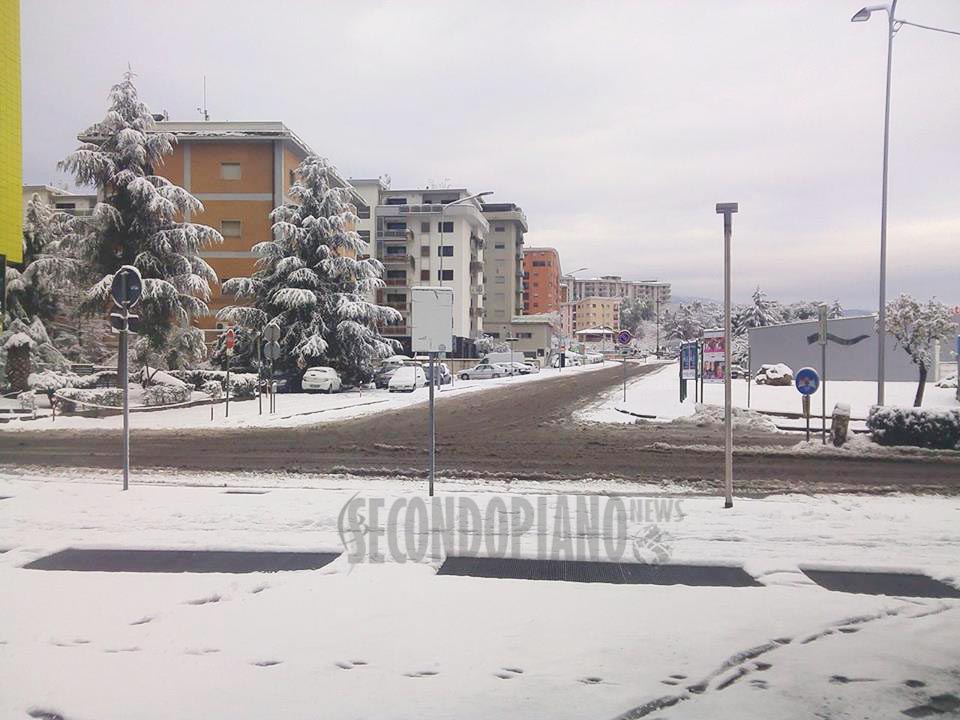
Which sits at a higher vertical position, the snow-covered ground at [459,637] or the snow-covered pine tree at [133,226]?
the snow-covered pine tree at [133,226]

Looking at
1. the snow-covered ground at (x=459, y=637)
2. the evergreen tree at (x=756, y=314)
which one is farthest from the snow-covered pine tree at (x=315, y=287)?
the evergreen tree at (x=756, y=314)

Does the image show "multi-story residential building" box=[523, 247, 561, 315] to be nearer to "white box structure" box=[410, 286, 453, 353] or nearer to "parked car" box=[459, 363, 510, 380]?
"parked car" box=[459, 363, 510, 380]

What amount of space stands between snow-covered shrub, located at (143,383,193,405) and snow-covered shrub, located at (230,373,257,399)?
2.75 metres

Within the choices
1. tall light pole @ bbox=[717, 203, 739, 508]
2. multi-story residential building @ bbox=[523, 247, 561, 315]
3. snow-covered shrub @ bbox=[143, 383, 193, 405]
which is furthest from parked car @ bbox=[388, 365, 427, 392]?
→ multi-story residential building @ bbox=[523, 247, 561, 315]

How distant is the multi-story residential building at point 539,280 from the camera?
146125 mm

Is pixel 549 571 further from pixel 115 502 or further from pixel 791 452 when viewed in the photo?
pixel 791 452

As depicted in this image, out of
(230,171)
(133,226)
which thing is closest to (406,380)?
(133,226)

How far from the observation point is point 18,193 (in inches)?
358

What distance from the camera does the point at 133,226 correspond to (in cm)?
2975

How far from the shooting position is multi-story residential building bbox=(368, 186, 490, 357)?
3071 inches

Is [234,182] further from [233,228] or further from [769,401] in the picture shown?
[769,401]

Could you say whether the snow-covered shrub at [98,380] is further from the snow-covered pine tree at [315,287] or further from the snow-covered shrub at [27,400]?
the snow-covered pine tree at [315,287]

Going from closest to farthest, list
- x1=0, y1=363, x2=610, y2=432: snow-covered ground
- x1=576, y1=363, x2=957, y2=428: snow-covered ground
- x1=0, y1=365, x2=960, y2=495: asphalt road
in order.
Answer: x1=0, y1=365, x2=960, y2=495: asphalt road
x1=0, y1=363, x2=610, y2=432: snow-covered ground
x1=576, y1=363, x2=957, y2=428: snow-covered ground

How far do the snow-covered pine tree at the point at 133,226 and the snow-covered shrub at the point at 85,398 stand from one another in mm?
4852
